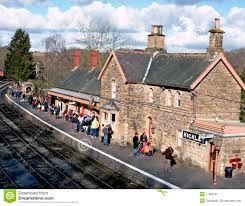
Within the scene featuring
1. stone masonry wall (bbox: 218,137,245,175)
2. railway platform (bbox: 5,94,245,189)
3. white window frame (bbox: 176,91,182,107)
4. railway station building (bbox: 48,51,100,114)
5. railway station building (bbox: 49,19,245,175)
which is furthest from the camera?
railway station building (bbox: 48,51,100,114)

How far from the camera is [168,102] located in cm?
2511

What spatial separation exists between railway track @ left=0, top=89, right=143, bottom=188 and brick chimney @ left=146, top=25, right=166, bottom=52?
9.32m

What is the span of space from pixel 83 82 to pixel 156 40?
12.1 metres

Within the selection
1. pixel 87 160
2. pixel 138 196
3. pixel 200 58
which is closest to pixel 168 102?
pixel 200 58

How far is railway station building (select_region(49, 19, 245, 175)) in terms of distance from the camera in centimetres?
2131

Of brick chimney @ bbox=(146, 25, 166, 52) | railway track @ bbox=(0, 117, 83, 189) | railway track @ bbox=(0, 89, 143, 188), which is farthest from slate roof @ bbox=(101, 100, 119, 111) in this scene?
railway track @ bbox=(0, 117, 83, 189)

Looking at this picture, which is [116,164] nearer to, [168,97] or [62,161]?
[62,161]

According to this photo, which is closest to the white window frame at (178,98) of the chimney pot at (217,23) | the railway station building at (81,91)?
the chimney pot at (217,23)

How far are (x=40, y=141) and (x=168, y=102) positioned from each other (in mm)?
11331

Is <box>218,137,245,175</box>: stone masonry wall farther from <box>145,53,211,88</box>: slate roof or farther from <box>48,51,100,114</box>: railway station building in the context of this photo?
<box>48,51,100,114</box>: railway station building

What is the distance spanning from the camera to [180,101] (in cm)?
2398

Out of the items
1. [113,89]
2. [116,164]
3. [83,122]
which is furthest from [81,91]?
[116,164]

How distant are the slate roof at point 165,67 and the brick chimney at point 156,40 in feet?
2.61

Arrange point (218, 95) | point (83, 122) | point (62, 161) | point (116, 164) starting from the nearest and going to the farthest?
point (116, 164)
point (218, 95)
point (62, 161)
point (83, 122)
